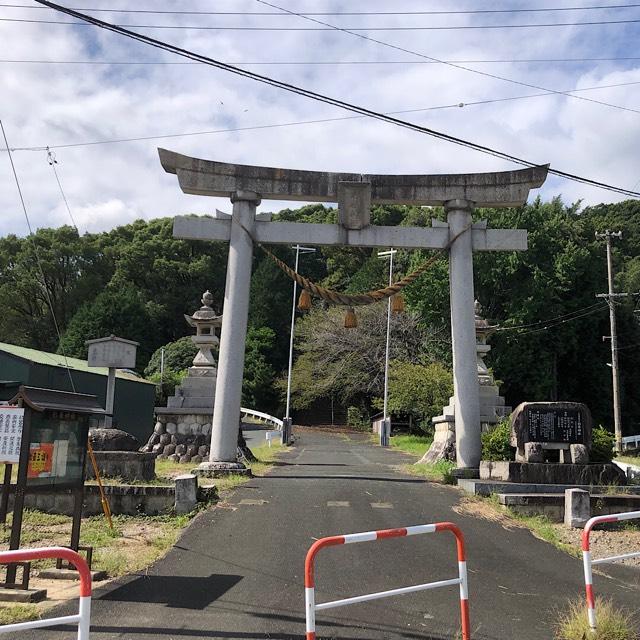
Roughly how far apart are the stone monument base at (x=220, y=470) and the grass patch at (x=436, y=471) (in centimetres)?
418

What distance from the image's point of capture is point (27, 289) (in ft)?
168

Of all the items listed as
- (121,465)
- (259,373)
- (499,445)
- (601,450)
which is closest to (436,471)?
(499,445)

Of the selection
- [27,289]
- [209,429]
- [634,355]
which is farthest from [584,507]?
[27,289]

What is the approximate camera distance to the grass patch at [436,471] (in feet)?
44.2

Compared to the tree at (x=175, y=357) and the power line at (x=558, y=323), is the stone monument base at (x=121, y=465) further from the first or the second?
the tree at (x=175, y=357)

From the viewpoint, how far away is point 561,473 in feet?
37.9

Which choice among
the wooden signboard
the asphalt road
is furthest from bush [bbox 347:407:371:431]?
the wooden signboard

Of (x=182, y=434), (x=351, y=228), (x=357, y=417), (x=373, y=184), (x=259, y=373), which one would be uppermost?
(x=373, y=184)

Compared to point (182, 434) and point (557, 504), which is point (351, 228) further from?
point (557, 504)

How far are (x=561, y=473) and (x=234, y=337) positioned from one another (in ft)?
23.8

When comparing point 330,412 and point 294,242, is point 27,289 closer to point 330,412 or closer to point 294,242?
point 330,412

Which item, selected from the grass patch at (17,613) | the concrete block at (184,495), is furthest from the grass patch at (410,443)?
the grass patch at (17,613)

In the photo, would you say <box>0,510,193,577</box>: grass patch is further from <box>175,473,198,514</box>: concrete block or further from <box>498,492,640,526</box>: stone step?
<box>498,492,640,526</box>: stone step

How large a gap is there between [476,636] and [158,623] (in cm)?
263
